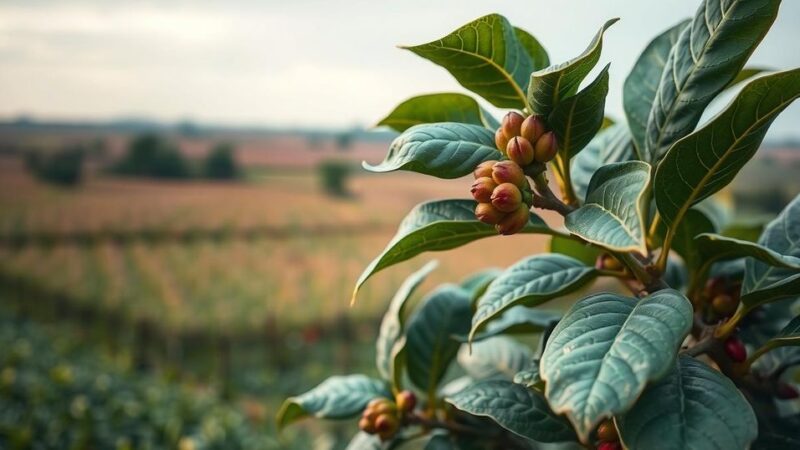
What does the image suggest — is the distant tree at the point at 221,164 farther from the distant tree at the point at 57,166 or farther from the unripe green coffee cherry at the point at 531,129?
the unripe green coffee cherry at the point at 531,129

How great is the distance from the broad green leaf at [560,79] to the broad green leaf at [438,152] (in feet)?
0.13

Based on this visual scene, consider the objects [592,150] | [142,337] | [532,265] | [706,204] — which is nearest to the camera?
[532,265]

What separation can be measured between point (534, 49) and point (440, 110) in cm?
8

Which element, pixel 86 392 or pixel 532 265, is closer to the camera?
pixel 532 265

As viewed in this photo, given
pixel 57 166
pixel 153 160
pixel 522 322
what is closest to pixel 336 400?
pixel 522 322

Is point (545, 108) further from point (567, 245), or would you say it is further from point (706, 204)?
point (706, 204)

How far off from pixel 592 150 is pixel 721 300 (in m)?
0.16

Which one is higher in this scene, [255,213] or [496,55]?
[496,55]

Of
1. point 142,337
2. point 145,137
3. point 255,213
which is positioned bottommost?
point 142,337

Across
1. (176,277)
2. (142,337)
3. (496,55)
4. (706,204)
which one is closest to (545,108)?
(496,55)

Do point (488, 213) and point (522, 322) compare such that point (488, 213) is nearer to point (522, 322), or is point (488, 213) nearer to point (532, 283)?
point (532, 283)

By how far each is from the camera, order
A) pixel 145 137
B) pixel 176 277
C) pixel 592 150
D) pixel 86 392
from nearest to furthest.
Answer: pixel 592 150 < pixel 86 392 < pixel 176 277 < pixel 145 137

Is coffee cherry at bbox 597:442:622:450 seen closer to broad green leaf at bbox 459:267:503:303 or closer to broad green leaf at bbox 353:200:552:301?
broad green leaf at bbox 353:200:552:301

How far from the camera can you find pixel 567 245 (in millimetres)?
610
